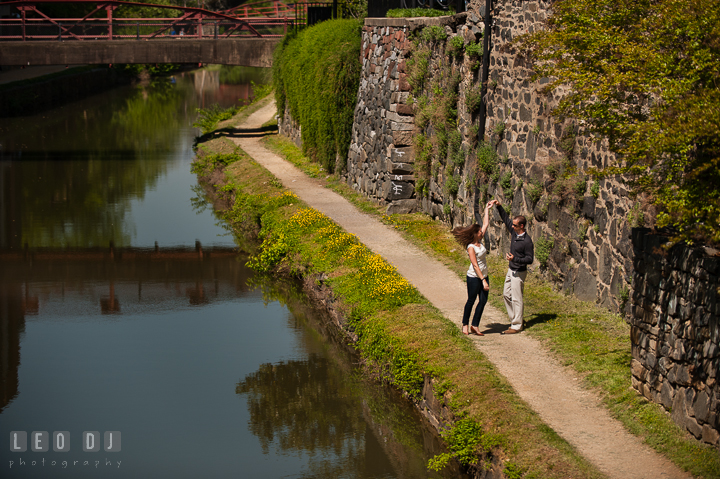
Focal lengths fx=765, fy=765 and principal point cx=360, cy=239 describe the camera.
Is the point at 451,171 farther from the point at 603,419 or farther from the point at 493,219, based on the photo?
the point at 603,419

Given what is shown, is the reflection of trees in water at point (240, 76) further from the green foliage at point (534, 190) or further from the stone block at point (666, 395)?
the stone block at point (666, 395)

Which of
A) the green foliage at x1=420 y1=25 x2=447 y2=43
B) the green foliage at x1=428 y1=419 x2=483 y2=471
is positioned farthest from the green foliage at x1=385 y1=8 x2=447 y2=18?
the green foliage at x1=428 y1=419 x2=483 y2=471

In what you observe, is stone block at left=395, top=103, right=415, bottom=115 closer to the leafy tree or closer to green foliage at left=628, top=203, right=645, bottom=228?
green foliage at left=628, top=203, right=645, bottom=228

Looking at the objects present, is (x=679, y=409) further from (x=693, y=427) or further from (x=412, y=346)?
(x=412, y=346)

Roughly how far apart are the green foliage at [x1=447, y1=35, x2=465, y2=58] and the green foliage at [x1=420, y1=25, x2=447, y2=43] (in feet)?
1.77

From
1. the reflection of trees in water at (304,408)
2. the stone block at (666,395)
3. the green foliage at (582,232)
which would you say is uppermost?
the green foliage at (582,232)

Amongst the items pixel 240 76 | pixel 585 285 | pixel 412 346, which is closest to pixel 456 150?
pixel 585 285

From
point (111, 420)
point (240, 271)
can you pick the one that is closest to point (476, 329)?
point (111, 420)

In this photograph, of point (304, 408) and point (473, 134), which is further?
point (473, 134)

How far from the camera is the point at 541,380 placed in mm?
8336

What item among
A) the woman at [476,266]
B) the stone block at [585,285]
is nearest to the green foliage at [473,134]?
the stone block at [585,285]

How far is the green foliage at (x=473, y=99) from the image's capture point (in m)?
13.8

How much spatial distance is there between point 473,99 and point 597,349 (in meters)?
6.30

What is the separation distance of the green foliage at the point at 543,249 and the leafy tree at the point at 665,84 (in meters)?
3.76
